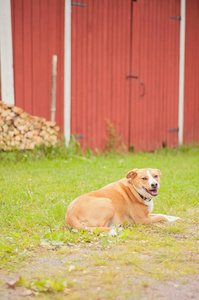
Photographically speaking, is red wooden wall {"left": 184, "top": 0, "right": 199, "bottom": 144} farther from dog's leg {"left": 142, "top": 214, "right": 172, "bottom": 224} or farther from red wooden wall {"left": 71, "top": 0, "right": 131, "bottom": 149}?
dog's leg {"left": 142, "top": 214, "right": 172, "bottom": 224}

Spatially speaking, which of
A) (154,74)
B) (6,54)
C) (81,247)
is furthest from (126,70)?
(81,247)

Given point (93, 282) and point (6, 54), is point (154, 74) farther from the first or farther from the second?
point (93, 282)

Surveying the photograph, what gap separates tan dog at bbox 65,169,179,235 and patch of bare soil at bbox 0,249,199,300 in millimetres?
673

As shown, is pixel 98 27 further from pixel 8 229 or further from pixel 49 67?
pixel 8 229

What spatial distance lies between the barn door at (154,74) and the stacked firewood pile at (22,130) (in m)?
2.45

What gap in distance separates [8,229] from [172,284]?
1848mm

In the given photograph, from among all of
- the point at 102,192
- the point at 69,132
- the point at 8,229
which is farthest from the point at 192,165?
the point at 8,229

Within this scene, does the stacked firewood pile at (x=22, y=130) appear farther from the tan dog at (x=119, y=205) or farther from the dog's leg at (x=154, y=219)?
the dog's leg at (x=154, y=219)

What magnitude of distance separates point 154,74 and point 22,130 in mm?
3856

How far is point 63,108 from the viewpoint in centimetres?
839

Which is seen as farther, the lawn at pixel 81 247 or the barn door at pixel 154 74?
the barn door at pixel 154 74

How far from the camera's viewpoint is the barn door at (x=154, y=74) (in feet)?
31.1

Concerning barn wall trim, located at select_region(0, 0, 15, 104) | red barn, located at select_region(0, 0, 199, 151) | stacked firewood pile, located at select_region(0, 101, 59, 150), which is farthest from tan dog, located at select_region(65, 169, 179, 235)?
red barn, located at select_region(0, 0, 199, 151)

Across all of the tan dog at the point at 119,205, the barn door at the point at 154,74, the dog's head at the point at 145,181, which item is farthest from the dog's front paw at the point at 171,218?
the barn door at the point at 154,74
